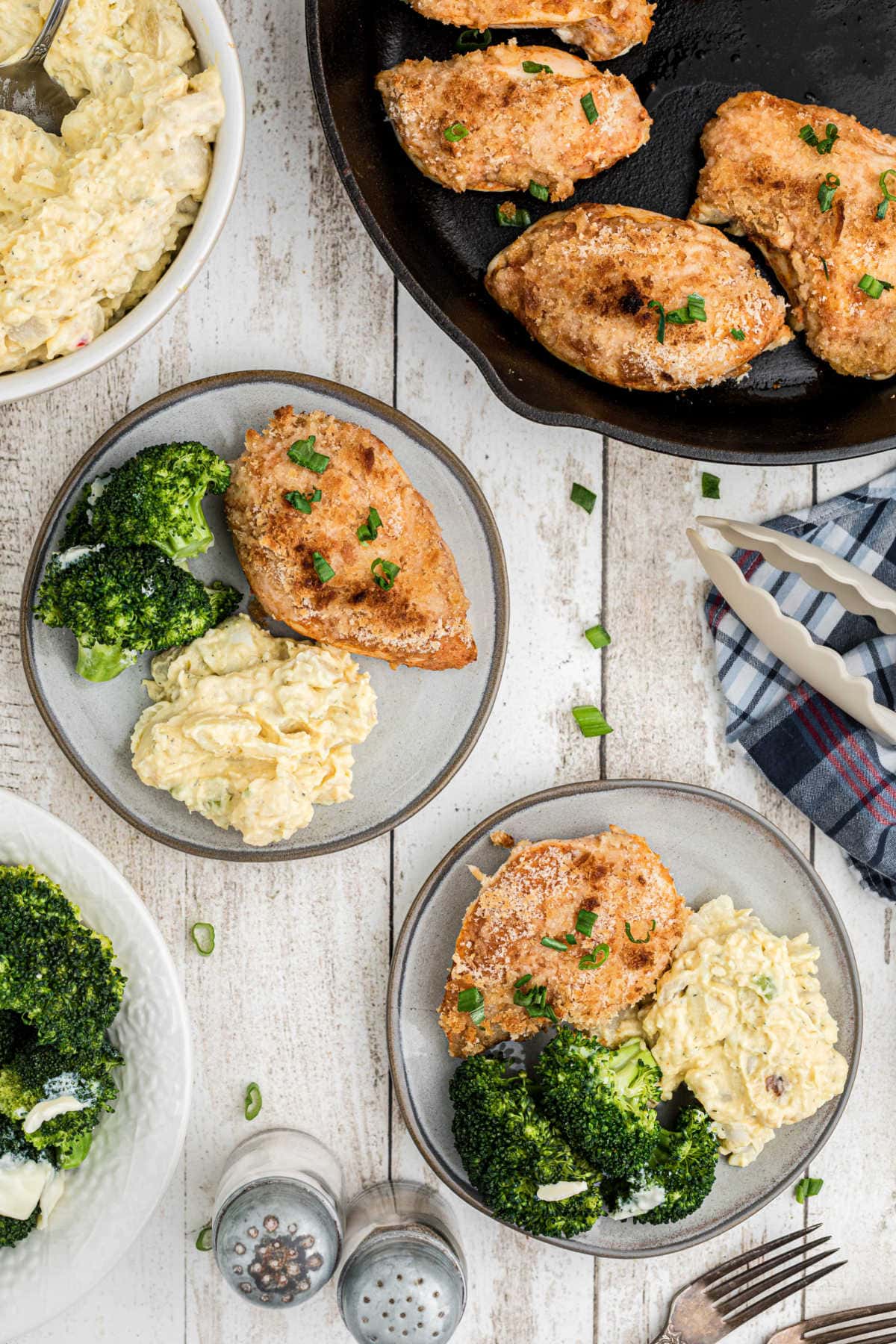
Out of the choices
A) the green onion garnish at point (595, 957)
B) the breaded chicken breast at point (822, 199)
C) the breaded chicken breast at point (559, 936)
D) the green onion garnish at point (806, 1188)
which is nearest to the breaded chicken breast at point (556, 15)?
the breaded chicken breast at point (822, 199)

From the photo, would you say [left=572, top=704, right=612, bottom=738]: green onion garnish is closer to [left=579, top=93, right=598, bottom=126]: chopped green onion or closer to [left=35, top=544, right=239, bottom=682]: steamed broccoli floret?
[left=35, top=544, right=239, bottom=682]: steamed broccoli floret

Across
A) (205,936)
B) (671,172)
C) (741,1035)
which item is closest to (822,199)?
(671,172)

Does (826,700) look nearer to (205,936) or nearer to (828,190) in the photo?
(828,190)

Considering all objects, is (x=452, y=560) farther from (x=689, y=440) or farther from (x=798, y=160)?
(x=798, y=160)

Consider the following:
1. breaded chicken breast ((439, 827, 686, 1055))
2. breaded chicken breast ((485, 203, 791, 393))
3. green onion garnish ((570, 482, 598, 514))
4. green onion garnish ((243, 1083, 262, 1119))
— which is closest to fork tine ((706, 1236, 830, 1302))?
breaded chicken breast ((439, 827, 686, 1055))

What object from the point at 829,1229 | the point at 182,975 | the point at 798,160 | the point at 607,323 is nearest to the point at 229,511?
the point at 607,323

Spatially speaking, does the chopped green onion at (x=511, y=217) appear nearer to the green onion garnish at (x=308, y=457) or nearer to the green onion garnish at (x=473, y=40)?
the green onion garnish at (x=473, y=40)
